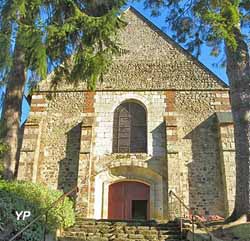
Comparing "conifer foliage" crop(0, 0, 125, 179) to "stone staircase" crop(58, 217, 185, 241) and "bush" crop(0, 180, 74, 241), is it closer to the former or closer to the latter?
"bush" crop(0, 180, 74, 241)

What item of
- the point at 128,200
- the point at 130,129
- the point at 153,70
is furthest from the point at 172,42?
the point at 128,200

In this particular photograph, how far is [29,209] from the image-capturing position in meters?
8.10

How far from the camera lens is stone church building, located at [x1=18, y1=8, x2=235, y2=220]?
42.0 ft

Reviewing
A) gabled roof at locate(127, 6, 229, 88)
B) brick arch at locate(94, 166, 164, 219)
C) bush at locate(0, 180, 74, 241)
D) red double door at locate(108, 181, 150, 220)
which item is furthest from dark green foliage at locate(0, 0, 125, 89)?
gabled roof at locate(127, 6, 229, 88)

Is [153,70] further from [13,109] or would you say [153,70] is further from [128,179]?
[13,109]

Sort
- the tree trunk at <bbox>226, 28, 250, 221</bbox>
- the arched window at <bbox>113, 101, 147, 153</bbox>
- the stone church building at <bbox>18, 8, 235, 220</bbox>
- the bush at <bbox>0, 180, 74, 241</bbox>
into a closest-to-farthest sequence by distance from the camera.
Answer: the bush at <bbox>0, 180, 74, 241</bbox> → the tree trunk at <bbox>226, 28, 250, 221</bbox> → the stone church building at <bbox>18, 8, 235, 220</bbox> → the arched window at <bbox>113, 101, 147, 153</bbox>

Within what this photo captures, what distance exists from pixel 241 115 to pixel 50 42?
5105 mm

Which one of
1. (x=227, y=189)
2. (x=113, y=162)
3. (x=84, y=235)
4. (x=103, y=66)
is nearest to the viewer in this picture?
(x=84, y=235)

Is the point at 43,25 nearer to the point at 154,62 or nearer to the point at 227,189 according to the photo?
the point at 154,62

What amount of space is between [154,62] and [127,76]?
130 cm

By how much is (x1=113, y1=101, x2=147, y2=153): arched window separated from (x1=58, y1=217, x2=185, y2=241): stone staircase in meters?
4.39

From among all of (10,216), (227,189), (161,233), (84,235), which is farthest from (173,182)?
(10,216)

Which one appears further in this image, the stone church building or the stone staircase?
the stone church building

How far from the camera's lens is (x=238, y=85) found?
29.3 ft
